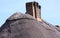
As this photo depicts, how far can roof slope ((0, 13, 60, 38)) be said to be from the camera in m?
2.07

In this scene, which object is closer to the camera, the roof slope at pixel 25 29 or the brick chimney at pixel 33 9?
the roof slope at pixel 25 29

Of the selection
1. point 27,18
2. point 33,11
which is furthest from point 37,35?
point 33,11

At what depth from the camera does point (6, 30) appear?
2.22 meters

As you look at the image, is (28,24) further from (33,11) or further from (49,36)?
(33,11)

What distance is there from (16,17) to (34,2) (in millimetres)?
1031

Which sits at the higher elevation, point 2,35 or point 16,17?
point 16,17

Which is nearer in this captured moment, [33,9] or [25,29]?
[25,29]

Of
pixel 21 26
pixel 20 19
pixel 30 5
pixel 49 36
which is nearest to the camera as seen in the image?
pixel 49 36

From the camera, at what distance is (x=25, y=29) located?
7.04ft

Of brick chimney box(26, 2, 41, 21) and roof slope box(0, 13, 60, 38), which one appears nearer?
roof slope box(0, 13, 60, 38)

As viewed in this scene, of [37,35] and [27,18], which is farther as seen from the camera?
[27,18]

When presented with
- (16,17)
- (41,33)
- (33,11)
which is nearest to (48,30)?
(41,33)

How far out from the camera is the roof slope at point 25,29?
2.07m

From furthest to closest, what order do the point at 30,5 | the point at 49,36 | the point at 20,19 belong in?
1. the point at 30,5
2. the point at 20,19
3. the point at 49,36
